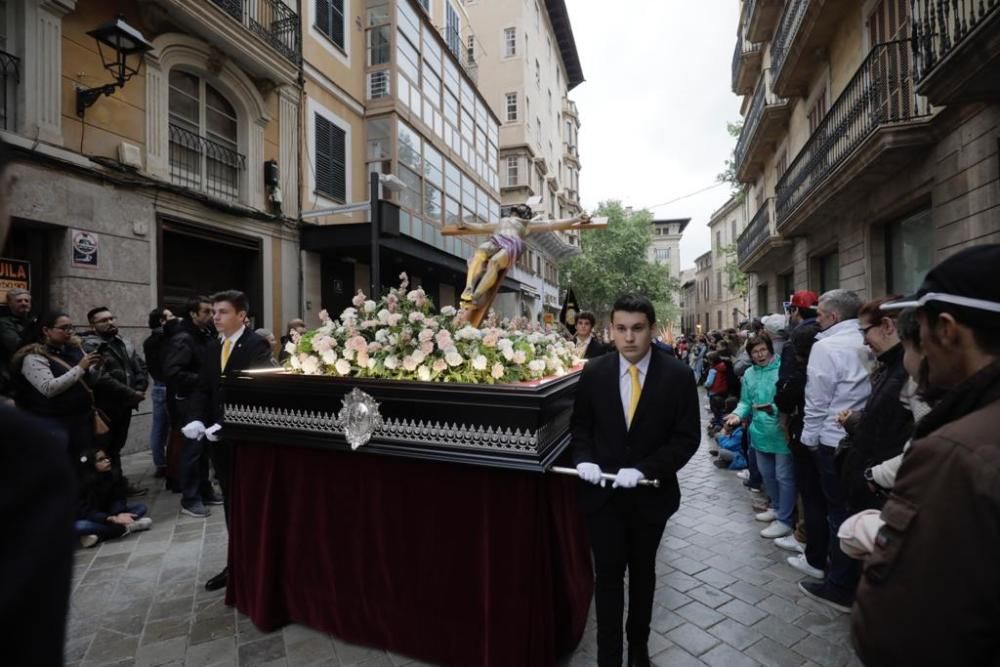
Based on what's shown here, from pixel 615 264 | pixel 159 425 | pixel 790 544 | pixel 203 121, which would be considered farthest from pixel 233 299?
pixel 615 264

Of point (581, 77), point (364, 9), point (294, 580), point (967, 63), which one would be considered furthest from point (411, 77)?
point (581, 77)

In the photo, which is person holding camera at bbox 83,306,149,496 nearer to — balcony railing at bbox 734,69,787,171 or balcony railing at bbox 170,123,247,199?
balcony railing at bbox 170,123,247,199

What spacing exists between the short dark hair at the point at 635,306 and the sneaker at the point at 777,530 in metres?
3.02

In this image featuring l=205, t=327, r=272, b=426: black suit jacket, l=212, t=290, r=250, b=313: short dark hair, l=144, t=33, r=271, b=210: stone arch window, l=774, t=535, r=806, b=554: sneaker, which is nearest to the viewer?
l=205, t=327, r=272, b=426: black suit jacket

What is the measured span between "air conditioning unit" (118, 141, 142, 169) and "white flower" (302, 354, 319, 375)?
6796 mm

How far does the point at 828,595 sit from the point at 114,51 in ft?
36.1

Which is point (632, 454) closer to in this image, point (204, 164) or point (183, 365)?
point (183, 365)

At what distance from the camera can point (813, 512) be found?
3.88 metres

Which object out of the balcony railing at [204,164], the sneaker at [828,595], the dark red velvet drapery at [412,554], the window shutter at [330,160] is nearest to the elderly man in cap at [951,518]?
the dark red velvet drapery at [412,554]

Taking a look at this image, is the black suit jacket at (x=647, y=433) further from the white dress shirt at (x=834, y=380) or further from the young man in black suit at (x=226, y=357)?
the young man in black suit at (x=226, y=357)

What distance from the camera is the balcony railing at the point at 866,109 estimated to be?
734cm

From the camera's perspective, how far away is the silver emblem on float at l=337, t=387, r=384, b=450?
2.78 meters

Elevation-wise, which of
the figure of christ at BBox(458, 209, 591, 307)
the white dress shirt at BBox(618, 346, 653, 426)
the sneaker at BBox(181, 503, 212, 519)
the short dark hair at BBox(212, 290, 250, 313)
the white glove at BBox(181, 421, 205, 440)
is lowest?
the sneaker at BBox(181, 503, 212, 519)

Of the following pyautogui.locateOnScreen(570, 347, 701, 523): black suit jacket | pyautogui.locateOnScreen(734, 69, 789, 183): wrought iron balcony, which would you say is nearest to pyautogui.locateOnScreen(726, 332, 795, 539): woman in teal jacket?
pyautogui.locateOnScreen(570, 347, 701, 523): black suit jacket
